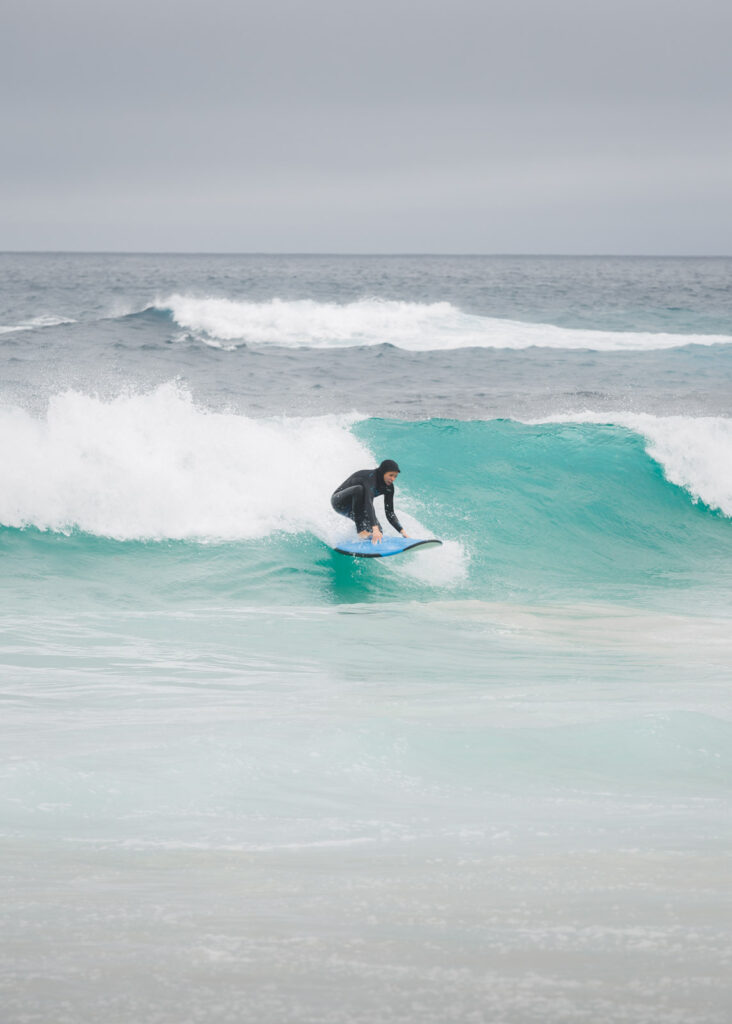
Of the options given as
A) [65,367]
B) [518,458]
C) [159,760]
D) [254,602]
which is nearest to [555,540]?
[518,458]

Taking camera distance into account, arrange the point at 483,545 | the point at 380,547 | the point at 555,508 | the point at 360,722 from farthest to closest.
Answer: the point at 555,508, the point at 483,545, the point at 380,547, the point at 360,722

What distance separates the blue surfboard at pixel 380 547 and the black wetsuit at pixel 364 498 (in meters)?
0.12

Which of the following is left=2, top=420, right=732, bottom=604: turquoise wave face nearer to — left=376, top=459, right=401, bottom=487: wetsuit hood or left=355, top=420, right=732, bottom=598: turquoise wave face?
left=355, top=420, right=732, bottom=598: turquoise wave face

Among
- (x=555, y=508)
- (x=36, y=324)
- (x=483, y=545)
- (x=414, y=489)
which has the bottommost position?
(x=483, y=545)

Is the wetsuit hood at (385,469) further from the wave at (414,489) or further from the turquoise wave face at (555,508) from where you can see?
the turquoise wave face at (555,508)

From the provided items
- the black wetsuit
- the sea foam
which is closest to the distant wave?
the sea foam

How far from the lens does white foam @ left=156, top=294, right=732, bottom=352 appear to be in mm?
30703

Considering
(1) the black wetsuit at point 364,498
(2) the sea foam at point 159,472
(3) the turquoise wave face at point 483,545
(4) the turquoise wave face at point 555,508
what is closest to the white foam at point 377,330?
(4) the turquoise wave face at point 555,508

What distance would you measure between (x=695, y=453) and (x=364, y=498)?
6.60 metres

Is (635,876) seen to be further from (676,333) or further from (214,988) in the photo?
(676,333)

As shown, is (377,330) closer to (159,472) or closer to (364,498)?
(159,472)

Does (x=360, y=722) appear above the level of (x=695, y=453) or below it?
below

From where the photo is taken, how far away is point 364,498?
9.35 metres

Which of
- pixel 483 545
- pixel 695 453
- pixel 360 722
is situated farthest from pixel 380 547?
pixel 695 453
